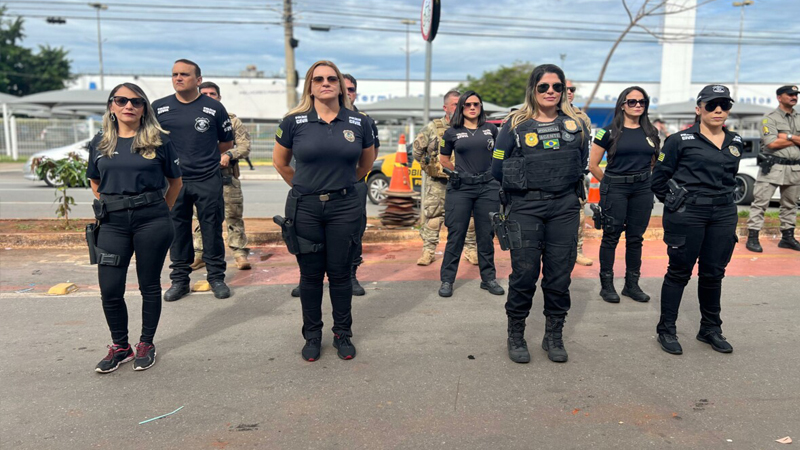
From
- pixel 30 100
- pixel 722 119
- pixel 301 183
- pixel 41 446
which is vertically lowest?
pixel 41 446

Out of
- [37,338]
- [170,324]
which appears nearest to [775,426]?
[170,324]

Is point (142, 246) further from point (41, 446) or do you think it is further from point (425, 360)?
point (425, 360)

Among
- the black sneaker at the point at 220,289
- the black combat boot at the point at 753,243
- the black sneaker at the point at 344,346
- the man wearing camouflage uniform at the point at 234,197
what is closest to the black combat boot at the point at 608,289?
the black sneaker at the point at 344,346

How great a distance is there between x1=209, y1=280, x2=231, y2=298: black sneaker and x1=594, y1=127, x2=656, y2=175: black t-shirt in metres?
3.82

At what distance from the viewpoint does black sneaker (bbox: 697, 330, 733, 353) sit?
4.09 metres

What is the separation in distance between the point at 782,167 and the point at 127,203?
758 cm

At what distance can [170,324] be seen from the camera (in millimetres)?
4680

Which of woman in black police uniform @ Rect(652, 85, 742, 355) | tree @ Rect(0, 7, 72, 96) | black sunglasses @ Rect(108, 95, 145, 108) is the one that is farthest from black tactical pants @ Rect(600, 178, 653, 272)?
tree @ Rect(0, 7, 72, 96)

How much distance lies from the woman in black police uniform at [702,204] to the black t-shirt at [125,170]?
3.61 meters

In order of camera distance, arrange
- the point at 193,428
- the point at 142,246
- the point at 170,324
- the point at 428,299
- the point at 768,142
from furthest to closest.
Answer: the point at 768,142
the point at 428,299
the point at 170,324
the point at 142,246
the point at 193,428

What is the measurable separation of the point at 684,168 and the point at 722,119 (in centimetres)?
40

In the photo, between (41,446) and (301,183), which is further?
(301,183)

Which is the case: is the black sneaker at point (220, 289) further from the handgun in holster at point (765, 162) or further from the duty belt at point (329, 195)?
the handgun in holster at point (765, 162)

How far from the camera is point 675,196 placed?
13.2ft
